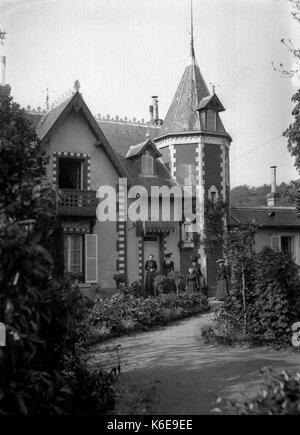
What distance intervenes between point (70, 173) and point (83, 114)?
94.3 inches

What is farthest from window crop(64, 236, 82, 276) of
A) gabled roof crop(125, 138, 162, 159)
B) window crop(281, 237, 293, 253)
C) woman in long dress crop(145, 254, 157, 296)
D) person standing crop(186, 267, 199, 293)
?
window crop(281, 237, 293, 253)

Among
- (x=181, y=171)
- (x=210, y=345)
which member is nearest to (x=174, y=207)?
(x=181, y=171)

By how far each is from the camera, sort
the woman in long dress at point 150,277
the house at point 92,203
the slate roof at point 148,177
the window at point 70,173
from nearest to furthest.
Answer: the woman in long dress at point 150,277, the house at point 92,203, the window at point 70,173, the slate roof at point 148,177

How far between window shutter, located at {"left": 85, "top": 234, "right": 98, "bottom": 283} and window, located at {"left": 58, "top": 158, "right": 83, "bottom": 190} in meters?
2.12

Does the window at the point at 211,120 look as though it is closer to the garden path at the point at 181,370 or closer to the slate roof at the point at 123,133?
the slate roof at the point at 123,133

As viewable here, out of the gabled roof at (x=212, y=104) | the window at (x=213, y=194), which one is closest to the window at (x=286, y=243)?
the window at (x=213, y=194)

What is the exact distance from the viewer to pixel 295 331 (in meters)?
10.1

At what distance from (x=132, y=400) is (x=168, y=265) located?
13744mm

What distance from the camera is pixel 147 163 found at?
22.2 m

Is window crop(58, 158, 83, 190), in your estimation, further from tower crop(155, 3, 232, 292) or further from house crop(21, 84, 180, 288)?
tower crop(155, 3, 232, 292)

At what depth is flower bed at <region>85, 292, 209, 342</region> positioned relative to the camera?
12055 mm

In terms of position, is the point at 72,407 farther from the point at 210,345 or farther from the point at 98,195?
the point at 98,195

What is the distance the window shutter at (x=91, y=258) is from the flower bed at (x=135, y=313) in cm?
421

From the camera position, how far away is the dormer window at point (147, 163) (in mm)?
22141
